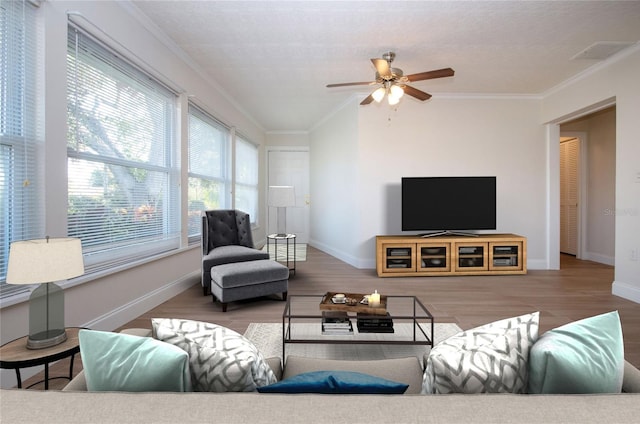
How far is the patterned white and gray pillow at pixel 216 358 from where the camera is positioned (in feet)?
2.82

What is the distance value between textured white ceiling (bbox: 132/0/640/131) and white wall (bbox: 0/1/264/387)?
24 cm

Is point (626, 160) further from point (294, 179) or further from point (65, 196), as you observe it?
point (294, 179)

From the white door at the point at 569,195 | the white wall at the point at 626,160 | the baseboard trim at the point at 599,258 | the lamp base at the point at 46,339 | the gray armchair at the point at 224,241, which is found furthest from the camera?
the white door at the point at 569,195

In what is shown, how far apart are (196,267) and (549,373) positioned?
13.5ft

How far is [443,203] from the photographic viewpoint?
489 cm

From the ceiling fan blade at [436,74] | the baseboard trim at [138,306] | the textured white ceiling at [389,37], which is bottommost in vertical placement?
the baseboard trim at [138,306]

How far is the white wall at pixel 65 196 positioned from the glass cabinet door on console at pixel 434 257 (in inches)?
125

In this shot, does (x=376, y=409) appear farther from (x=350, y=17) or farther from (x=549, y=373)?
(x=350, y=17)

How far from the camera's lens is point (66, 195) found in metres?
2.27

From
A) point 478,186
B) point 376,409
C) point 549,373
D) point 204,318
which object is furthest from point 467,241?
point 376,409

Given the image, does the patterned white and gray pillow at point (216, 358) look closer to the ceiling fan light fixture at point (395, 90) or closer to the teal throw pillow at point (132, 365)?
the teal throw pillow at point (132, 365)

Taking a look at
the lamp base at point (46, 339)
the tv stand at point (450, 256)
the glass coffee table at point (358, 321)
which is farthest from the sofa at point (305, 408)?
the tv stand at point (450, 256)

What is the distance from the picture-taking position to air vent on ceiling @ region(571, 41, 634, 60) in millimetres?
3434

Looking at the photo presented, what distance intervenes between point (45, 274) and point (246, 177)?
17.3 feet
